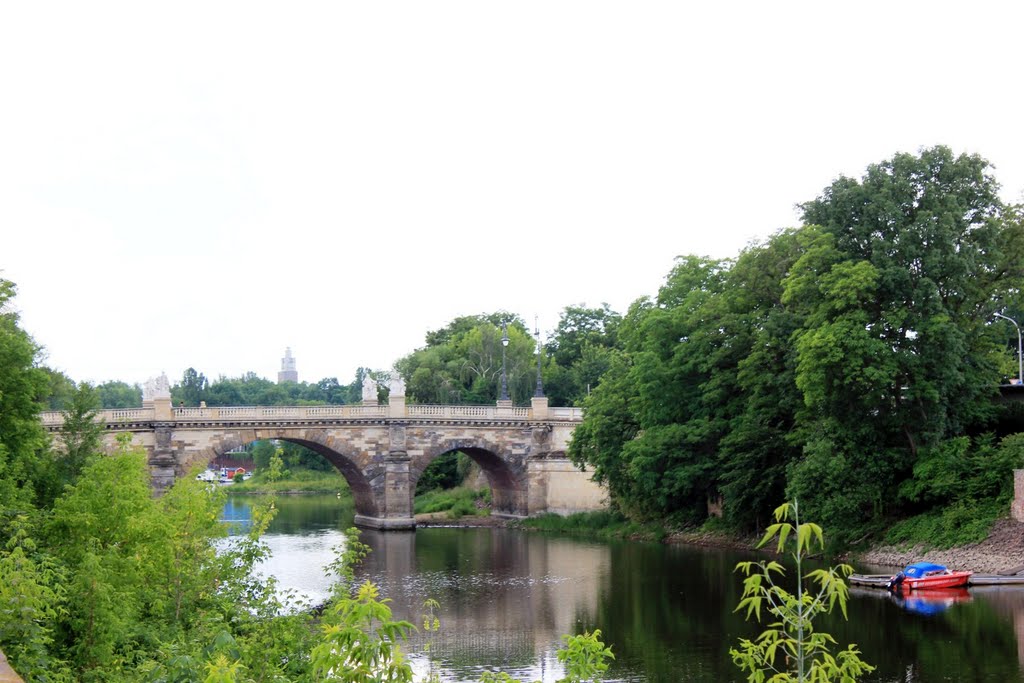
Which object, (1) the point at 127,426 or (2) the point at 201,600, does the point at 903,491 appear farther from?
(1) the point at 127,426

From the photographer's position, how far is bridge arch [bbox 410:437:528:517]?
57844 millimetres

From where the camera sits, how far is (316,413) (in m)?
56.1

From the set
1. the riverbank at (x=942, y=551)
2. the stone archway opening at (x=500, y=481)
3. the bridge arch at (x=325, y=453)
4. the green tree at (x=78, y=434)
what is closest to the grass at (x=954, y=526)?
the riverbank at (x=942, y=551)

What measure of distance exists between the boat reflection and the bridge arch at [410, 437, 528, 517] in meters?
29.2

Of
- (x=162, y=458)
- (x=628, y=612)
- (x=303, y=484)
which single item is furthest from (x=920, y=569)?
Result: (x=303, y=484)

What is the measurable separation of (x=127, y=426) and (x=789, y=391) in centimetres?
2923

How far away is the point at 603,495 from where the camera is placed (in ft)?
185

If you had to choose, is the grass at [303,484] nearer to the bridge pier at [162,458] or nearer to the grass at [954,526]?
the bridge pier at [162,458]

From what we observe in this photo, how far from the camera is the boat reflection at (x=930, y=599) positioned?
95.0ft

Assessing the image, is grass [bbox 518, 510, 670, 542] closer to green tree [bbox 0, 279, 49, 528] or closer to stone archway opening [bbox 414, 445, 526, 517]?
stone archway opening [bbox 414, 445, 526, 517]

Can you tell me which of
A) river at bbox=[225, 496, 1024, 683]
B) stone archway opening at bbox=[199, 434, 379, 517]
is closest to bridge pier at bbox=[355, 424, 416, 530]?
stone archway opening at bbox=[199, 434, 379, 517]

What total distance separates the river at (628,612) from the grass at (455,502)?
15879mm

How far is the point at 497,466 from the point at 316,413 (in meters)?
10.0

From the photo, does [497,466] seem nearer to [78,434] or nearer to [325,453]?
[325,453]
